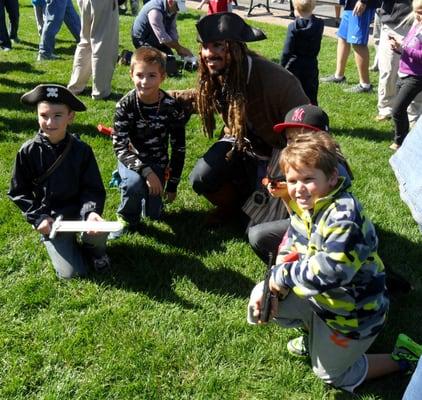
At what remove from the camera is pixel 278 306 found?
2.46 m

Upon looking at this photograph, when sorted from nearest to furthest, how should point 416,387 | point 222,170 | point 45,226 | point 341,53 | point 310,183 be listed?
point 416,387 → point 310,183 → point 45,226 → point 222,170 → point 341,53

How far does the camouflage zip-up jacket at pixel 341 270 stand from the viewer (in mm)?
2061

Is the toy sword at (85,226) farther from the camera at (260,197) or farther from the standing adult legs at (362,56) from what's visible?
the standing adult legs at (362,56)

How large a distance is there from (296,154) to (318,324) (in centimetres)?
82

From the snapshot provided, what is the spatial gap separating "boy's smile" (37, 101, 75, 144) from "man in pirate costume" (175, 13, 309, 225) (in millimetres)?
935

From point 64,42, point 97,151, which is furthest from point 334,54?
point 97,151

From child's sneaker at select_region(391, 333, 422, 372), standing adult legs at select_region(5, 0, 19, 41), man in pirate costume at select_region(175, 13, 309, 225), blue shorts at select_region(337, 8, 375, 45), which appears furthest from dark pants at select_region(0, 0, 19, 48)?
child's sneaker at select_region(391, 333, 422, 372)

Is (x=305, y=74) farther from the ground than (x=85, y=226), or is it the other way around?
(x=305, y=74)

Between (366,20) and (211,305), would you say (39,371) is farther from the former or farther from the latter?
(366,20)

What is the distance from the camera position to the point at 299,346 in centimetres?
263

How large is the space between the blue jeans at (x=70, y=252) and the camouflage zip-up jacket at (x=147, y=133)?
2.00ft

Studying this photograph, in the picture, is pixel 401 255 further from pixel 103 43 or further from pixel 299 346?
pixel 103 43

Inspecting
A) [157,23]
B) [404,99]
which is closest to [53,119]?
[404,99]

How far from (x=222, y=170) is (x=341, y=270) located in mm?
1661
